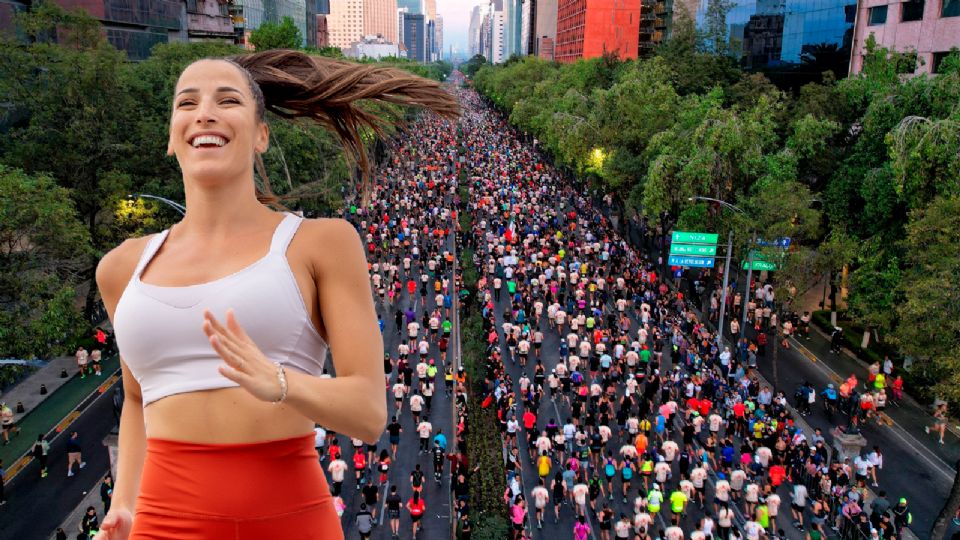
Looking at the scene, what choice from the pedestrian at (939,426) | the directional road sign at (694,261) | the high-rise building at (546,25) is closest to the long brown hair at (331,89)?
the pedestrian at (939,426)

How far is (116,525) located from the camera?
2844 mm

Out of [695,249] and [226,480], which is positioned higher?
[226,480]

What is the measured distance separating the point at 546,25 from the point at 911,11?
419 ft

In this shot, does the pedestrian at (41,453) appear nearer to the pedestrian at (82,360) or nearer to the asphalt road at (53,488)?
the asphalt road at (53,488)

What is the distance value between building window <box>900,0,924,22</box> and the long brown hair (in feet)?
124

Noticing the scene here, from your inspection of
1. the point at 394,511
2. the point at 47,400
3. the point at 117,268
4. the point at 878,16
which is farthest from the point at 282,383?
the point at 878,16

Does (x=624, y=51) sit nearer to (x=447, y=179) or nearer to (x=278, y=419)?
(x=447, y=179)

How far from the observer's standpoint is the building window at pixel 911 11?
34.6 meters

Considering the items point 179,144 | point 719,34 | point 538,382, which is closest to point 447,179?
point 719,34

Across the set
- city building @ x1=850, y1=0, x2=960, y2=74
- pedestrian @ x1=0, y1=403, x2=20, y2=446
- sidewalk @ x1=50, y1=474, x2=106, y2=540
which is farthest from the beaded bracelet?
city building @ x1=850, y1=0, x2=960, y2=74

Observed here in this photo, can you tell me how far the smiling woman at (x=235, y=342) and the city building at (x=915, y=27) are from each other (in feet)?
106

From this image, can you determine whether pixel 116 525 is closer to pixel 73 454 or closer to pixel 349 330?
pixel 349 330

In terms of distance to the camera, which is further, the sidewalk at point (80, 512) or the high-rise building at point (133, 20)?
the high-rise building at point (133, 20)

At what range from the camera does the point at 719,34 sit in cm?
5875
